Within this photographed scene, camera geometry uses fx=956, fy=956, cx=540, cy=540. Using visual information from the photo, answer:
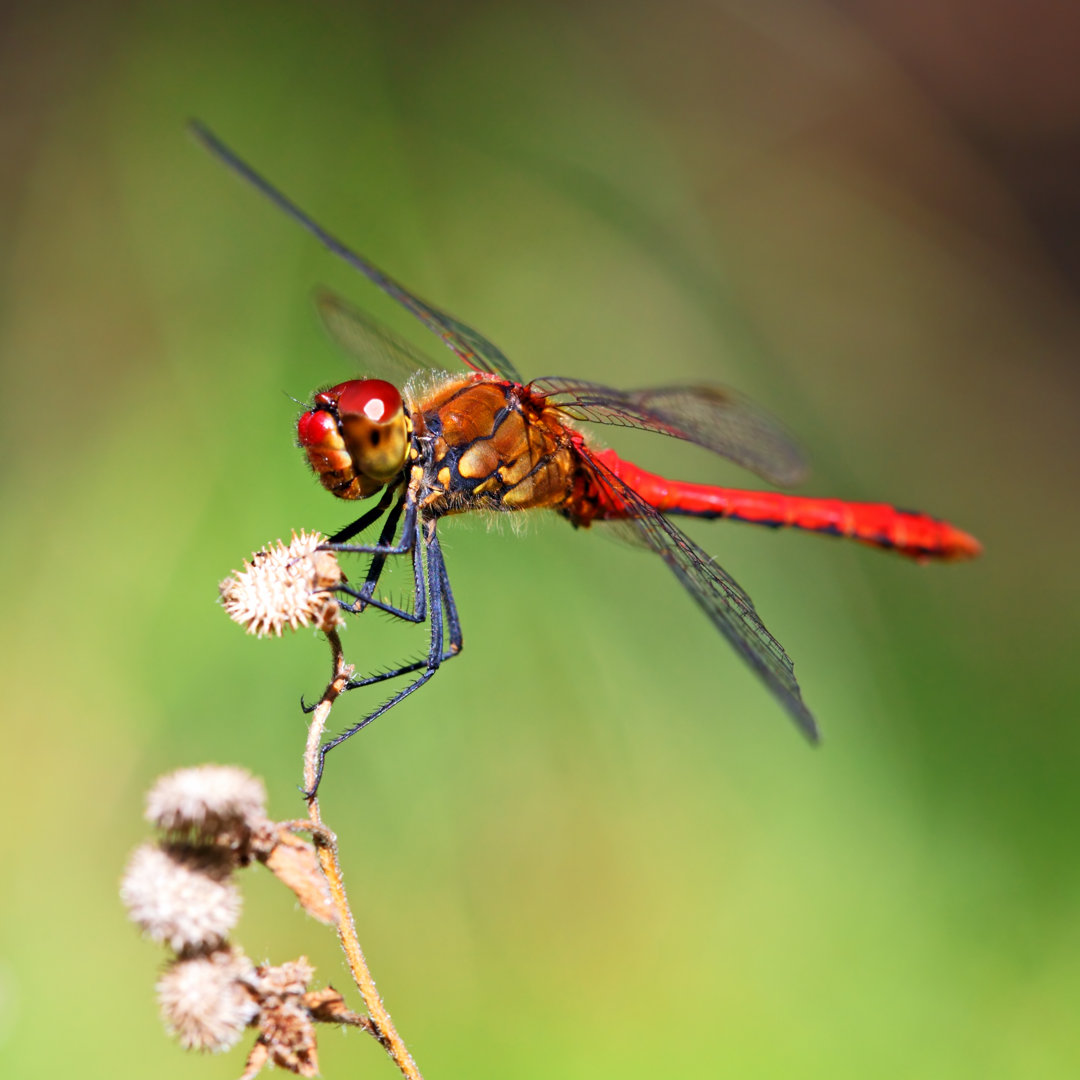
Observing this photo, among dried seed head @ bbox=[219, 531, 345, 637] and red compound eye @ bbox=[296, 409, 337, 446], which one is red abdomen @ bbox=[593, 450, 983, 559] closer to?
red compound eye @ bbox=[296, 409, 337, 446]

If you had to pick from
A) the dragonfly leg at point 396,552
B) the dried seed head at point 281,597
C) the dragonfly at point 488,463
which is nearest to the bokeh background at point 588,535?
the dragonfly leg at point 396,552

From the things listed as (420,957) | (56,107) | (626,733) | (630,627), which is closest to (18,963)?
(420,957)

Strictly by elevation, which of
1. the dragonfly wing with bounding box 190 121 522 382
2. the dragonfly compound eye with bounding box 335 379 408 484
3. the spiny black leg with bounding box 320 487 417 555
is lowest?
the spiny black leg with bounding box 320 487 417 555

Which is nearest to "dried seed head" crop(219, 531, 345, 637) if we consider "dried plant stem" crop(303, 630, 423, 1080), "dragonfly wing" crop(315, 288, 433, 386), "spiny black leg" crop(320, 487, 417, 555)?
"dried plant stem" crop(303, 630, 423, 1080)

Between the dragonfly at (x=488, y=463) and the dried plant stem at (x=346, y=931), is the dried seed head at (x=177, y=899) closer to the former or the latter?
the dried plant stem at (x=346, y=931)

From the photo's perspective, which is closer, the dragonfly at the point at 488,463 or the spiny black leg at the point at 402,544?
the spiny black leg at the point at 402,544

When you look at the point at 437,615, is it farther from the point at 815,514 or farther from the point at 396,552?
the point at 815,514

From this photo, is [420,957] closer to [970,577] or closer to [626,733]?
[626,733]

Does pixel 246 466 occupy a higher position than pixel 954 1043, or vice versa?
pixel 246 466
